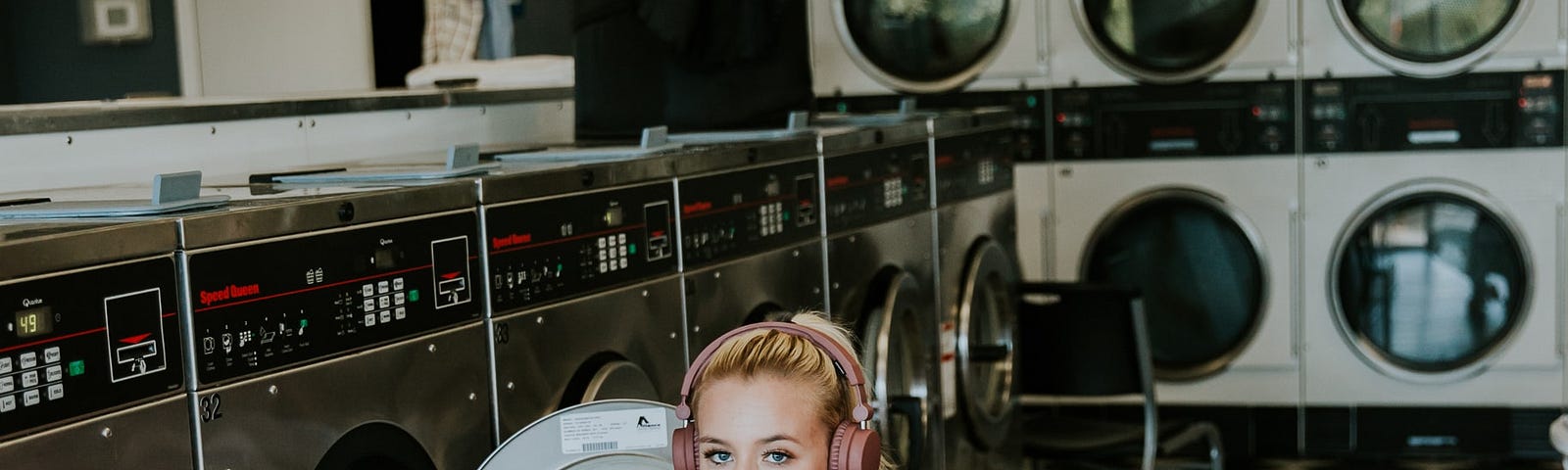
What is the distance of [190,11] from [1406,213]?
3821mm

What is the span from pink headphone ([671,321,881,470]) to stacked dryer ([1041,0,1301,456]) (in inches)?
144

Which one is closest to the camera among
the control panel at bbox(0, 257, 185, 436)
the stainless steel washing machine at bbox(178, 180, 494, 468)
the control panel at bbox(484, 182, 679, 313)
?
the control panel at bbox(0, 257, 185, 436)

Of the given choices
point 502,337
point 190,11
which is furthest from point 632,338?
point 190,11

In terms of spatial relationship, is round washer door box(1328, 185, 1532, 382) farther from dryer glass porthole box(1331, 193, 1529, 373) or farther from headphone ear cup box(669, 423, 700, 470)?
headphone ear cup box(669, 423, 700, 470)

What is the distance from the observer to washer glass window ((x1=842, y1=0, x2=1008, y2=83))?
534cm

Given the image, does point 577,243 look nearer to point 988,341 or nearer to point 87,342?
point 87,342

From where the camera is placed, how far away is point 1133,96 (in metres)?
5.23

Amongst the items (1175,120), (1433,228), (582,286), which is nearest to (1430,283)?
(1433,228)

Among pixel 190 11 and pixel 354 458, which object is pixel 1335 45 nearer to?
pixel 190 11

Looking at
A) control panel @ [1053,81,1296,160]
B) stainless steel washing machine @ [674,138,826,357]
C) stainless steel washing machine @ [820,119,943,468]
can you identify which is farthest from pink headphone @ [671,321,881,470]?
control panel @ [1053,81,1296,160]

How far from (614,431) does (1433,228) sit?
12.5 ft

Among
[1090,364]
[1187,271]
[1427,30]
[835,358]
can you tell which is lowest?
[1090,364]

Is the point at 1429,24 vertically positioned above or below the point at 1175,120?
above

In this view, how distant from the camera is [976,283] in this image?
4078mm
